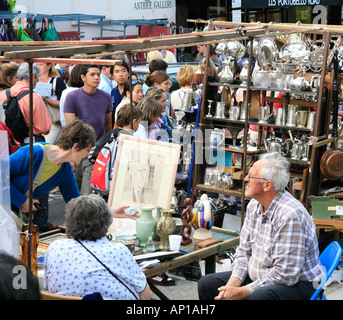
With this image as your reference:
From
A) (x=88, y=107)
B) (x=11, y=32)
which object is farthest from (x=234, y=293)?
(x=11, y=32)

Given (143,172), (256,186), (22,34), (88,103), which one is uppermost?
(22,34)

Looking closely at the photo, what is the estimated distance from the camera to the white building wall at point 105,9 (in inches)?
508

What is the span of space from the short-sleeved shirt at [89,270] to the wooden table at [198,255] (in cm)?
55

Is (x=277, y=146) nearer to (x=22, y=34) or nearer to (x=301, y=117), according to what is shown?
(x=301, y=117)

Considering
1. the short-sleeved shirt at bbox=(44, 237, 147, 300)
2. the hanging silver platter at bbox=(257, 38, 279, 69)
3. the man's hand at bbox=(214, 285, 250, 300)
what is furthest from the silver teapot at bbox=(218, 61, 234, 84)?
the short-sleeved shirt at bbox=(44, 237, 147, 300)

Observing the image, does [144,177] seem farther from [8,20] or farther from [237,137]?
[8,20]

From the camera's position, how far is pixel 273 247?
12.1 feet

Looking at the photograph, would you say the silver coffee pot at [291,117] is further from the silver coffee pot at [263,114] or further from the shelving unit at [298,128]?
the silver coffee pot at [263,114]

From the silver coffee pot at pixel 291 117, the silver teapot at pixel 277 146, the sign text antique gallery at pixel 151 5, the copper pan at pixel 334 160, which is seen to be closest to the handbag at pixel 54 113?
the silver teapot at pixel 277 146

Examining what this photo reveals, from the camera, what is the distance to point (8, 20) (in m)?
10.6

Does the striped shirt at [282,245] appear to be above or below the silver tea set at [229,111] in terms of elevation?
below

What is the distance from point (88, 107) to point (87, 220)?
3400mm

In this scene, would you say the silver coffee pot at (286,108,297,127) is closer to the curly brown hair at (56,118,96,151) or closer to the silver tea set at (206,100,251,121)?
the silver tea set at (206,100,251,121)
